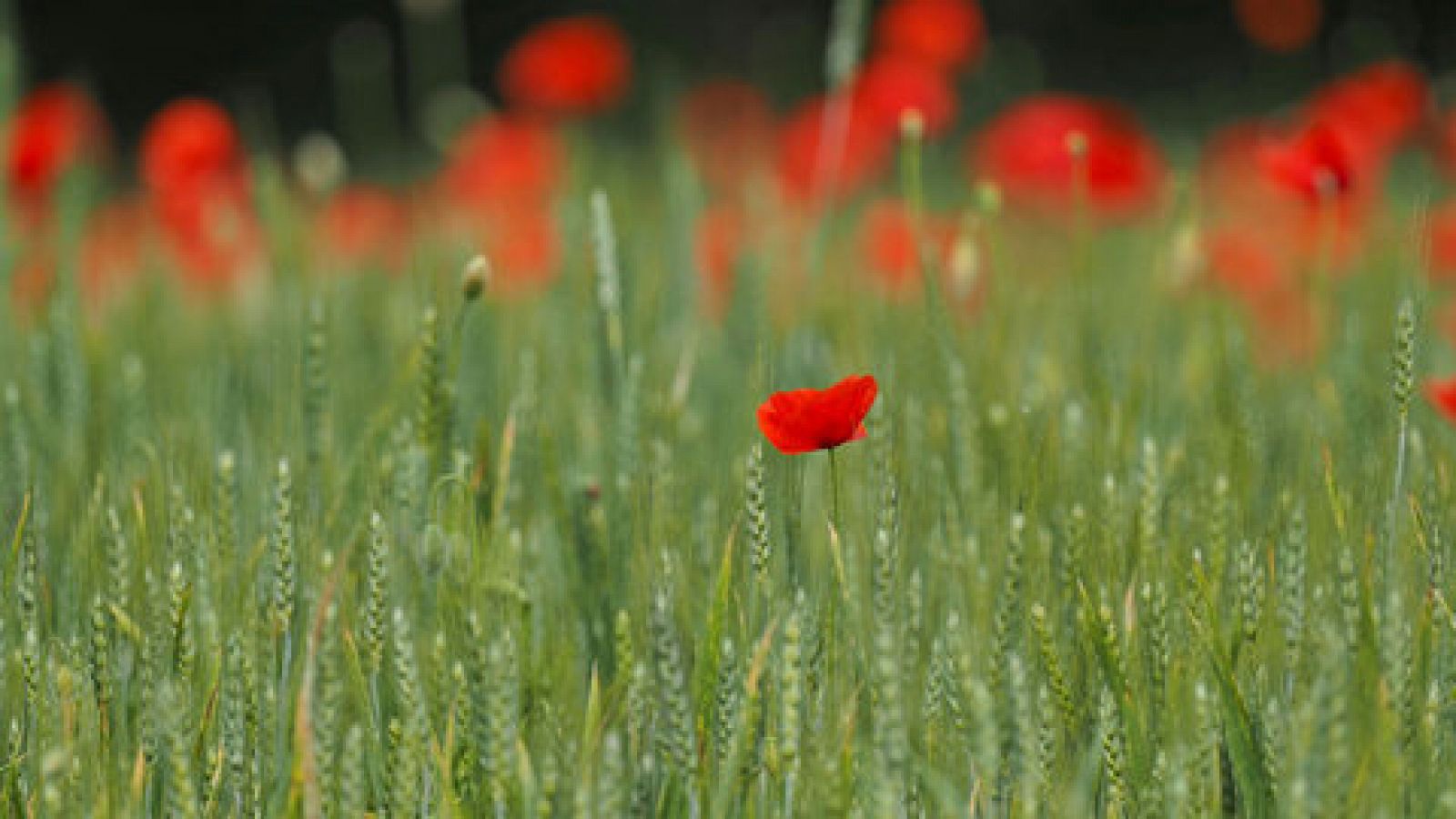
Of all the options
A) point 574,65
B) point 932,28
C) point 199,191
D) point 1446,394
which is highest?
point 574,65

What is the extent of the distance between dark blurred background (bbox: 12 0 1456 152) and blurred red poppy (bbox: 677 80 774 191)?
4.11 ft

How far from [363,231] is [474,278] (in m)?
2.09

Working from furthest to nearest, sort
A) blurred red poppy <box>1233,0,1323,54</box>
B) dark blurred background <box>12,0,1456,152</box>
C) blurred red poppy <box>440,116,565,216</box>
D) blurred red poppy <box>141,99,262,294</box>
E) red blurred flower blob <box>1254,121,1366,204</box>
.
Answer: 1. dark blurred background <box>12,0,1456,152</box>
2. blurred red poppy <box>1233,0,1323,54</box>
3. blurred red poppy <box>440,116,565,216</box>
4. blurred red poppy <box>141,99,262,294</box>
5. red blurred flower blob <box>1254,121,1366,204</box>

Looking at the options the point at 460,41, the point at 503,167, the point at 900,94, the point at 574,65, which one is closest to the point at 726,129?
the point at 574,65

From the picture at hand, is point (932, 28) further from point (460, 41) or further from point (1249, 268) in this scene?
point (460, 41)

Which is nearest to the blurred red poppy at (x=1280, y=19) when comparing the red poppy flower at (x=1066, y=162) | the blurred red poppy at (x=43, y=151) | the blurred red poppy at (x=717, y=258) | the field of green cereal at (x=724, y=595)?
the red poppy flower at (x=1066, y=162)

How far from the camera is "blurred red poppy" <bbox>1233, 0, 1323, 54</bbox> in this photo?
11.8 ft

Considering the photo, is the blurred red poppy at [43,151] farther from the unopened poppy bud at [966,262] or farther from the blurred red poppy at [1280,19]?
the blurred red poppy at [1280,19]

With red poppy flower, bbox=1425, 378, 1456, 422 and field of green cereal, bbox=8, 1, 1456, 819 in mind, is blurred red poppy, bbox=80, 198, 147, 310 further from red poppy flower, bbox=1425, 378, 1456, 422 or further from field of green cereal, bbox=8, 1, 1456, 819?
red poppy flower, bbox=1425, 378, 1456, 422

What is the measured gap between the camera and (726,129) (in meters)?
4.38

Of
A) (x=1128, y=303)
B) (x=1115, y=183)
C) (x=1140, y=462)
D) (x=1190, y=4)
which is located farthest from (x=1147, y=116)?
(x=1140, y=462)

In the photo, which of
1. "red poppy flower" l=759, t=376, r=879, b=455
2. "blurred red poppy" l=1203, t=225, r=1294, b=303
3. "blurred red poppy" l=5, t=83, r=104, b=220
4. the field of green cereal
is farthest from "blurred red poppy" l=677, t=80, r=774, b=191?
"red poppy flower" l=759, t=376, r=879, b=455

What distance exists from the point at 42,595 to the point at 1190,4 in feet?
20.9

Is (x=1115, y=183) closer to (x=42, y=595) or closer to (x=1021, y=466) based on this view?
(x=1021, y=466)
